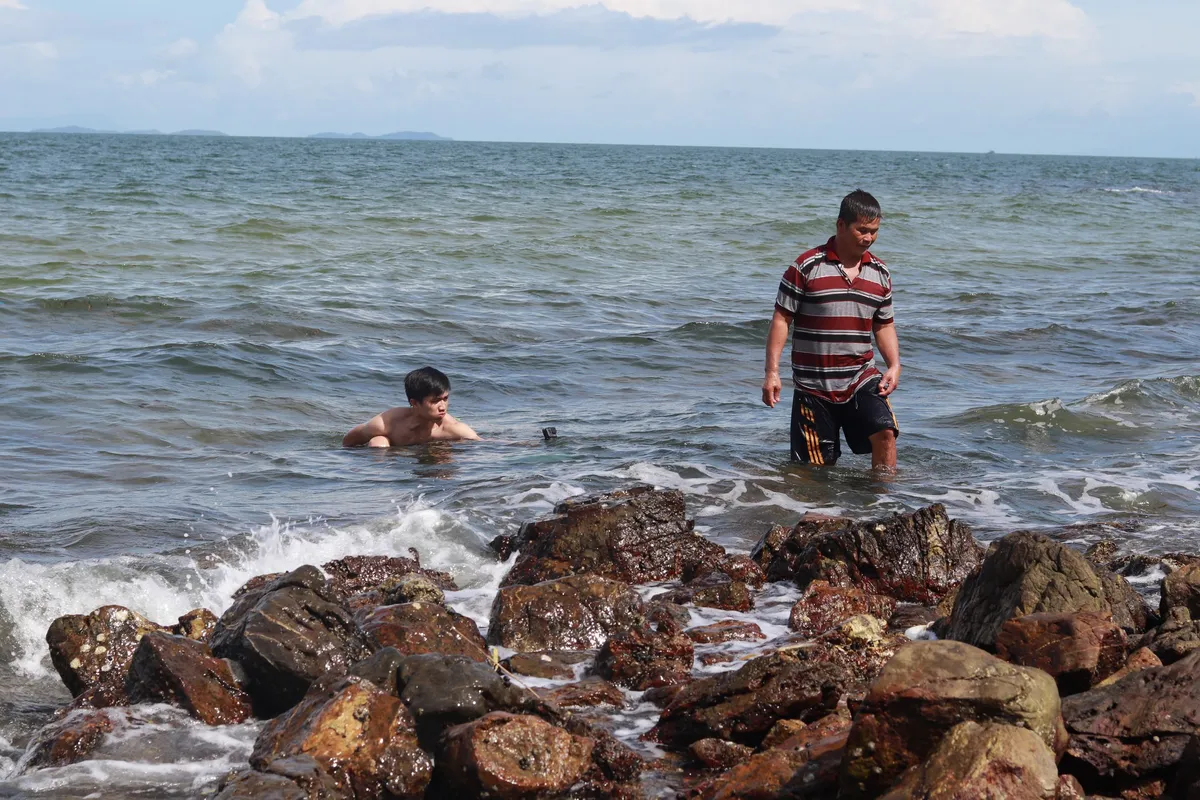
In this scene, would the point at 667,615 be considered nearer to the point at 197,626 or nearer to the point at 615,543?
the point at 615,543

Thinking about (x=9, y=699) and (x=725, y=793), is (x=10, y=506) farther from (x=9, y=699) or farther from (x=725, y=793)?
(x=725, y=793)

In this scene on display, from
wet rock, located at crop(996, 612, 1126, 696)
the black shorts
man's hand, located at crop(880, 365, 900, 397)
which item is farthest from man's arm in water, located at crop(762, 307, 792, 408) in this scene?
wet rock, located at crop(996, 612, 1126, 696)

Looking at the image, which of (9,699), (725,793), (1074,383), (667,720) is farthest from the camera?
(1074,383)

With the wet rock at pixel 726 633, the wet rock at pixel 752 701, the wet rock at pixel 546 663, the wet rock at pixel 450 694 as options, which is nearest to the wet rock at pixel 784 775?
the wet rock at pixel 752 701

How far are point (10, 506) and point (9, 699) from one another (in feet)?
9.60

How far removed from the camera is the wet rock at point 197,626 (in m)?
5.27

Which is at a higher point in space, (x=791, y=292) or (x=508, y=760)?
(x=791, y=292)

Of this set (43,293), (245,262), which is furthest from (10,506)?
(245,262)

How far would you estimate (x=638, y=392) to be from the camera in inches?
483

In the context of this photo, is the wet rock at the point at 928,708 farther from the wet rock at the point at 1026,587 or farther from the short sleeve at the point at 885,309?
the short sleeve at the point at 885,309

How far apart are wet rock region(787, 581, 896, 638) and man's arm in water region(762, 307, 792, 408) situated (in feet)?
5.52

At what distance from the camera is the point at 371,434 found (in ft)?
32.1

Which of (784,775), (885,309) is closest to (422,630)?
(784,775)

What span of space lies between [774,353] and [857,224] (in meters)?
0.89
